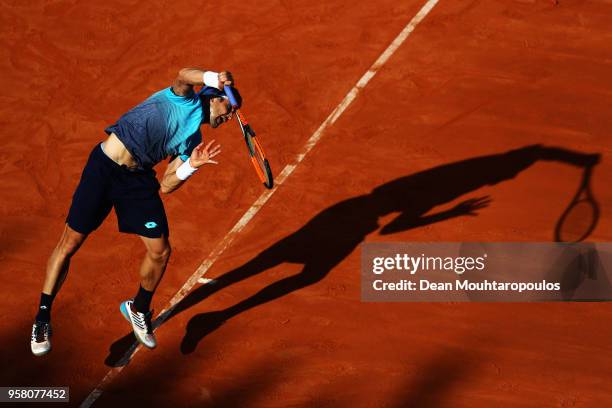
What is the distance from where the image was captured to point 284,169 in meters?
11.0

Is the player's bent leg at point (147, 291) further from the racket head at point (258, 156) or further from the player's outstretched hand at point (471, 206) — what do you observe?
the player's outstretched hand at point (471, 206)

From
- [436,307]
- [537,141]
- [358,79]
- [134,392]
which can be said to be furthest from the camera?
[358,79]

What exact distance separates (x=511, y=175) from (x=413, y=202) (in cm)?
124

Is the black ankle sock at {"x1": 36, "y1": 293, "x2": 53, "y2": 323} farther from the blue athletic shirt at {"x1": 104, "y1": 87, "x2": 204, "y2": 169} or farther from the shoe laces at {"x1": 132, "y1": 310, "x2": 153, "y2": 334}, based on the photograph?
the blue athletic shirt at {"x1": 104, "y1": 87, "x2": 204, "y2": 169}

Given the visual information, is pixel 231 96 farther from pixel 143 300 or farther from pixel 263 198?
pixel 263 198

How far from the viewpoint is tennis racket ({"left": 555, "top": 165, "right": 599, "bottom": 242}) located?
10414mm

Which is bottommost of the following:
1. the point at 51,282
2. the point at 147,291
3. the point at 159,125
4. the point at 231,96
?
the point at 147,291

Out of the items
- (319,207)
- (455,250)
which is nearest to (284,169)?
(319,207)

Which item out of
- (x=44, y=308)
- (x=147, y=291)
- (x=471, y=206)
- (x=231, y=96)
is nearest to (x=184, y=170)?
(x=231, y=96)

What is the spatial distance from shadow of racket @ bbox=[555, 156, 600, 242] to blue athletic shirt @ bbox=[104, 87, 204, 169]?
4386mm

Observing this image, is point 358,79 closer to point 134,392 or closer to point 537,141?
point 537,141

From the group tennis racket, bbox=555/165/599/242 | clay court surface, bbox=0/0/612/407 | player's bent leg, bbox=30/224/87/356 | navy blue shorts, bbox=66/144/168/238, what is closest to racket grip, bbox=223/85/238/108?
navy blue shorts, bbox=66/144/168/238

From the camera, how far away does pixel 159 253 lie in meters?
8.77

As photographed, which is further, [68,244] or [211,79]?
[68,244]
